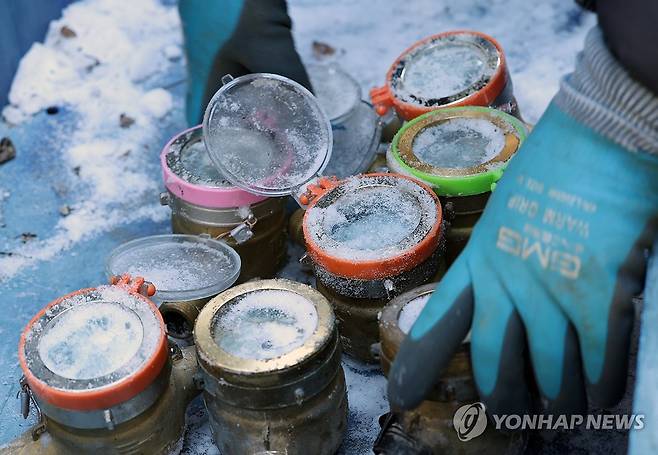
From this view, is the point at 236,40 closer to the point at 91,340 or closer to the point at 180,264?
the point at 180,264

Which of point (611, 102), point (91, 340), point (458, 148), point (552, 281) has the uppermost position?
point (611, 102)

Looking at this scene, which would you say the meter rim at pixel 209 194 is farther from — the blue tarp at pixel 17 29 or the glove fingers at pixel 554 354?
the blue tarp at pixel 17 29

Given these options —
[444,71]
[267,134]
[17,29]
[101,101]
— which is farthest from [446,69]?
[17,29]

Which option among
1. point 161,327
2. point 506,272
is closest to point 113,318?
point 161,327

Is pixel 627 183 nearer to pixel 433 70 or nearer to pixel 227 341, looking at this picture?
Result: pixel 227 341

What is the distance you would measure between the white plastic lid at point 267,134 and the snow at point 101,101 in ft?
1.47

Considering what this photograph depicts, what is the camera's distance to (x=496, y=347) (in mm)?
1169

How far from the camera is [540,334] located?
45.1 inches

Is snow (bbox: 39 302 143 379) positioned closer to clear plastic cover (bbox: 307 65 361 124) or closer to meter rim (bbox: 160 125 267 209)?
meter rim (bbox: 160 125 267 209)

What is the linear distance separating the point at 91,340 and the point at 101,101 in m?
1.38

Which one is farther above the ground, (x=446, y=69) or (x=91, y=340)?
(x=446, y=69)

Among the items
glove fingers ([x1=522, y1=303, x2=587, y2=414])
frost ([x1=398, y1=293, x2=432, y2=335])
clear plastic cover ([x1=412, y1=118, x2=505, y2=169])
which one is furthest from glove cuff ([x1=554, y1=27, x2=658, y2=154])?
clear plastic cover ([x1=412, y1=118, x2=505, y2=169])

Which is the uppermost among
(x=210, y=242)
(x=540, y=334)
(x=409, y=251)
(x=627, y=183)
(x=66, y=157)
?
(x=627, y=183)

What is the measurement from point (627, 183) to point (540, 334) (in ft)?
0.78
